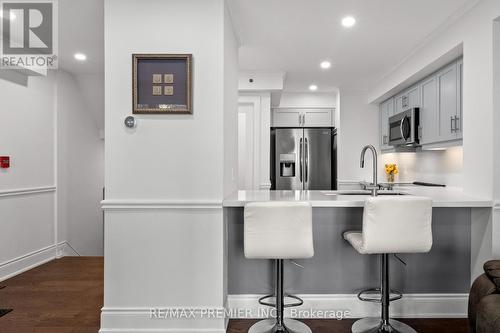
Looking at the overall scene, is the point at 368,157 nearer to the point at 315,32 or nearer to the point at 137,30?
the point at 315,32

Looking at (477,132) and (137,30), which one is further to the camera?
(477,132)

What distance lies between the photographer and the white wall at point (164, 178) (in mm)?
2221

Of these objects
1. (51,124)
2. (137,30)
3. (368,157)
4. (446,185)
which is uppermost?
(137,30)

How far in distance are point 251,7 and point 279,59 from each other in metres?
1.30

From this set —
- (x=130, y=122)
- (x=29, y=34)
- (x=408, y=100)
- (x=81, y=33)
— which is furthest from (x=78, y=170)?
(x=408, y=100)

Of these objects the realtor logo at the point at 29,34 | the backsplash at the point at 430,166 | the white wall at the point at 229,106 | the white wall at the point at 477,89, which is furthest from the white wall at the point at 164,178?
the backsplash at the point at 430,166

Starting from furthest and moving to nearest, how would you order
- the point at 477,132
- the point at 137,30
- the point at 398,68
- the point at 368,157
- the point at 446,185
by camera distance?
the point at 368,157 → the point at 398,68 → the point at 446,185 → the point at 477,132 → the point at 137,30

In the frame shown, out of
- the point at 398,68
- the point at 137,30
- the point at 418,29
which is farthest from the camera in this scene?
the point at 398,68

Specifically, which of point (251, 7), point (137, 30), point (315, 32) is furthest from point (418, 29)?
point (137, 30)

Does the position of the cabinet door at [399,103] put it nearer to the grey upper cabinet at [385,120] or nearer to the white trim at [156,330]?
the grey upper cabinet at [385,120]

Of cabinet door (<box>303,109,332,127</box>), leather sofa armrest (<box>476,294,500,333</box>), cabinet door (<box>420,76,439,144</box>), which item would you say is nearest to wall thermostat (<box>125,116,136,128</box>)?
leather sofa armrest (<box>476,294,500,333</box>)

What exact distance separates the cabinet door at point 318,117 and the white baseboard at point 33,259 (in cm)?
418

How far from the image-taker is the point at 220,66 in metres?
2.23

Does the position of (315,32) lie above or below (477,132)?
above
